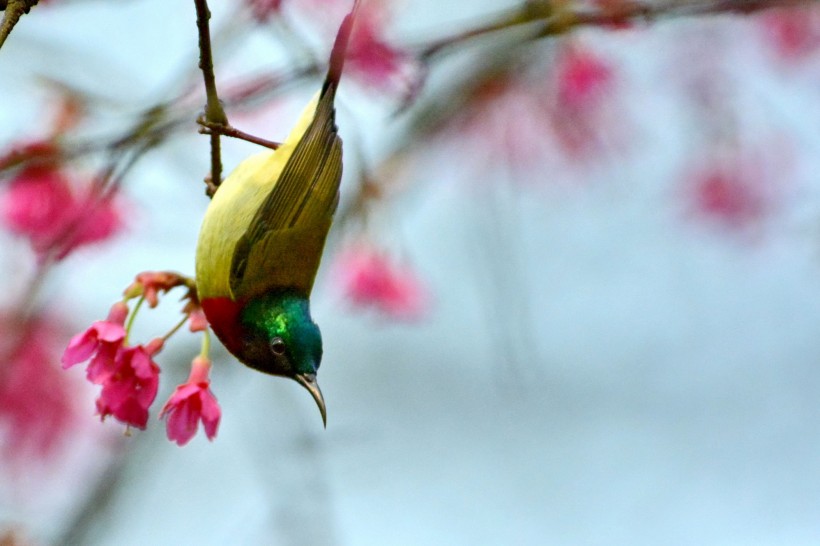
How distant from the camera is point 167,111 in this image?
1.25 meters

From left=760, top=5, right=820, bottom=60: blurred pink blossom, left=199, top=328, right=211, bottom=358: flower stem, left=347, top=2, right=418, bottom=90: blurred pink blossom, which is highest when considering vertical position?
left=760, top=5, right=820, bottom=60: blurred pink blossom

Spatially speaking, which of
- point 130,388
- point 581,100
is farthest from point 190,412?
point 581,100

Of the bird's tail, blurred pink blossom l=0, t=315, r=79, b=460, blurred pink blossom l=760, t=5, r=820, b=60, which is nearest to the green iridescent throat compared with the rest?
the bird's tail

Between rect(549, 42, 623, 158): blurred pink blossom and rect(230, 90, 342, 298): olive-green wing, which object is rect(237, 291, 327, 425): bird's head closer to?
rect(230, 90, 342, 298): olive-green wing

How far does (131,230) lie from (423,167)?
77cm

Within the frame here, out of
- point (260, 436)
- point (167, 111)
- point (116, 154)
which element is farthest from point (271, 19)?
point (260, 436)

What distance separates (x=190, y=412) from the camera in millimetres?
925

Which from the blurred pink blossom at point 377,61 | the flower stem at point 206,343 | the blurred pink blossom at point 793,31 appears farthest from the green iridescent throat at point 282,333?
the blurred pink blossom at point 793,31

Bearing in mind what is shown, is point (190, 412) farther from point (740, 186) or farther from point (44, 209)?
point (740, 186)

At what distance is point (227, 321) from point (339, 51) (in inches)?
13.8

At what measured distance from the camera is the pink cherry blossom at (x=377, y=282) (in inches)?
73.8

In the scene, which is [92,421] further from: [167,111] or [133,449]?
[167,111]

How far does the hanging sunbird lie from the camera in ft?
3.74

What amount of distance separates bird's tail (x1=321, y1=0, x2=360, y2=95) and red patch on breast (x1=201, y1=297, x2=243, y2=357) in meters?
0.27
